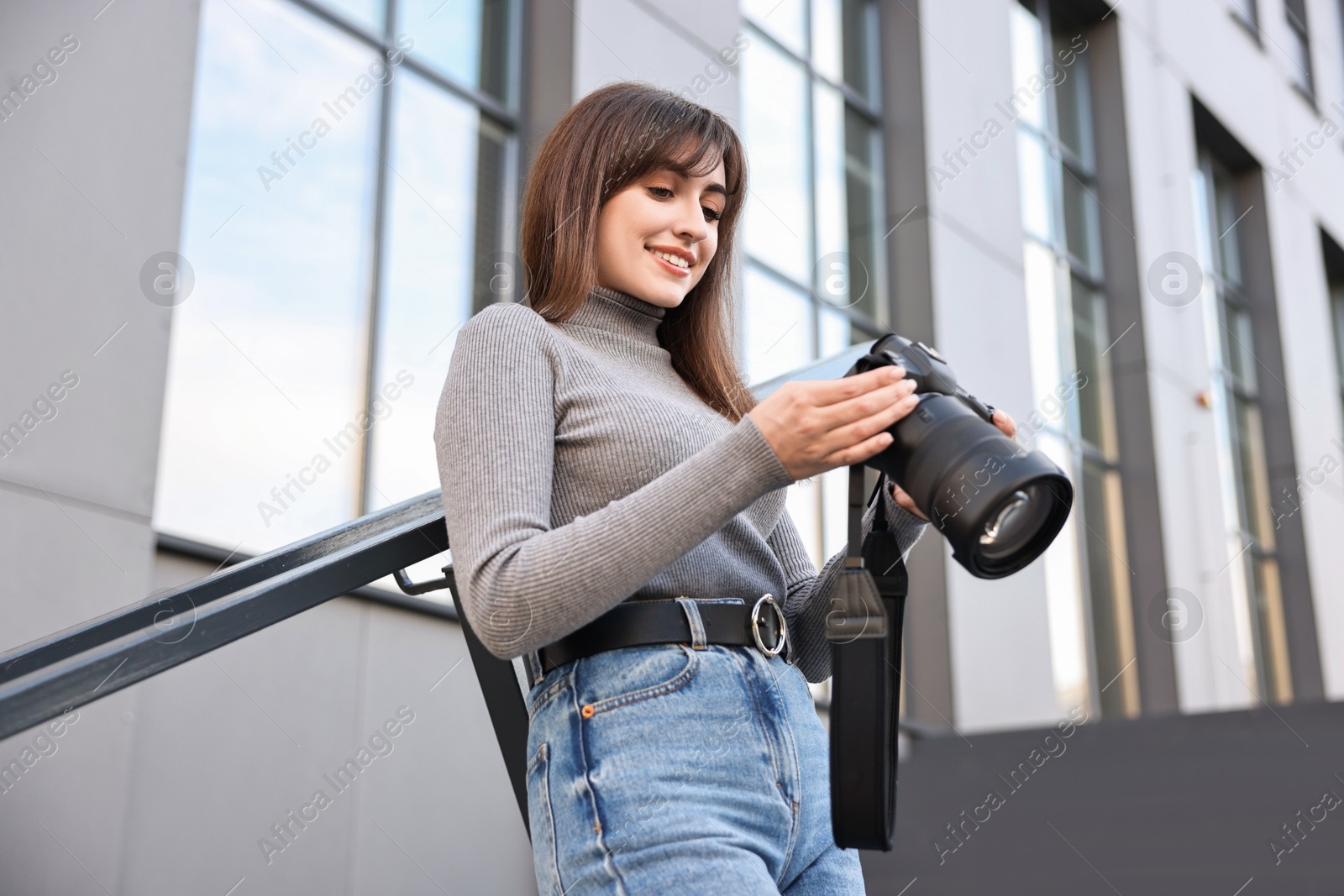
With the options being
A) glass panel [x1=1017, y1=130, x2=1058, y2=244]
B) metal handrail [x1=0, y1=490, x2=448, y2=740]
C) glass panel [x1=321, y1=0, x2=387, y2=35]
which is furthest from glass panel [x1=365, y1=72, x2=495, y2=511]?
glass panel [x1=1017, y1=130, x2=1058, y2=244]

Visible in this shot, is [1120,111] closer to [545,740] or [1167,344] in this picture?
[1167,344]

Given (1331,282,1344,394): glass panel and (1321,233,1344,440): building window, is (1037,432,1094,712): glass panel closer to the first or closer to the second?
(1321,233,1344,440): building window

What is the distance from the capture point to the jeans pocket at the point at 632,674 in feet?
4.25

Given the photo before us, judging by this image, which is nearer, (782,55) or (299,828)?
(299,828)

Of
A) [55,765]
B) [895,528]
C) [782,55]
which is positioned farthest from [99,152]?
[782,55]

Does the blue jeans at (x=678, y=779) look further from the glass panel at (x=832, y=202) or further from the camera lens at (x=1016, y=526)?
the glass panel at (x=832, y=202)

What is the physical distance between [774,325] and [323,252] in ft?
9.48

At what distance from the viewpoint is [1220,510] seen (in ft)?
32.6

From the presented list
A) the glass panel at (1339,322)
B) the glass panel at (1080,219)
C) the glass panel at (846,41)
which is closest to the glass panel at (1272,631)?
the glass panel at (1080,219)

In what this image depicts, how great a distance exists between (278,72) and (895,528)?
3562 millimetres

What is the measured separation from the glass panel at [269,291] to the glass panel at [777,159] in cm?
256

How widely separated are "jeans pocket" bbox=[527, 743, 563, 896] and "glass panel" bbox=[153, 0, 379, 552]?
261 cm

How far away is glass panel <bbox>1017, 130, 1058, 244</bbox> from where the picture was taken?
30.5ft

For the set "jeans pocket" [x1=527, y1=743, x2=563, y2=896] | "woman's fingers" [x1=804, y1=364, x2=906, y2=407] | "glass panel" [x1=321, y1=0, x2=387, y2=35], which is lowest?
"jeans pocket" [x1=527, y1=743, x2=563, y2=896]
